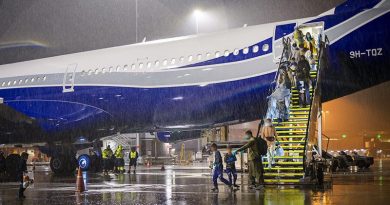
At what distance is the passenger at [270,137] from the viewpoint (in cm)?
1646

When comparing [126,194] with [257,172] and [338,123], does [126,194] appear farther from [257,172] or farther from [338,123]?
[338,123]

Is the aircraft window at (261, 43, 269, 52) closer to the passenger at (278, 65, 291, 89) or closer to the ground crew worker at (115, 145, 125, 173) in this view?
the passenger at (278, 65, 291, 89)

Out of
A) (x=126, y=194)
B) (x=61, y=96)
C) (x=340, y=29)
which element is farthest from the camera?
(x=61, y=96)

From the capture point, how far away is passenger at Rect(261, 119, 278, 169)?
54.0 feet

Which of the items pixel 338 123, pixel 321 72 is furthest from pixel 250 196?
pixel 338 123

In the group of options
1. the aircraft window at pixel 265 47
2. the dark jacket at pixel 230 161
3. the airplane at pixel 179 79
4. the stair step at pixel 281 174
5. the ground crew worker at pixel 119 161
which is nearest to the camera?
the dark jacket at pixel 230 161

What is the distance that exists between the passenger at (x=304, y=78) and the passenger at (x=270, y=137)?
1.81 m

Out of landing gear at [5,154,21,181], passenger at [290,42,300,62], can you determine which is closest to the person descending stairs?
passenger at [290,42,300,62]

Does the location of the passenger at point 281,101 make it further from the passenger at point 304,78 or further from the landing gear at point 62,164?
the landing gear at point 62,164

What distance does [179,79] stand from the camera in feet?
67.0

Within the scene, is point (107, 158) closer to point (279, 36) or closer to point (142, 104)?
point (142, 104)

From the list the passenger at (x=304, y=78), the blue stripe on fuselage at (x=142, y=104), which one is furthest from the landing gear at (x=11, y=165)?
the passenger at (x=304, y=78)

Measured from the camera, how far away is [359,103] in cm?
6406

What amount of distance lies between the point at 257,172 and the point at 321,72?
4.63m
